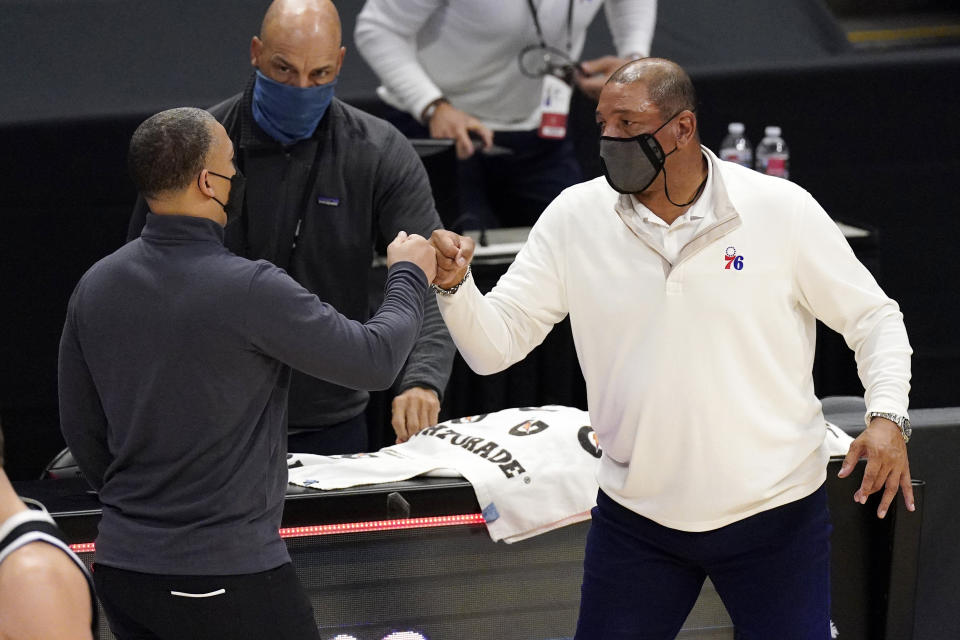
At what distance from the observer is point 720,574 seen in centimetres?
257

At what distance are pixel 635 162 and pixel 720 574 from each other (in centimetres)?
81

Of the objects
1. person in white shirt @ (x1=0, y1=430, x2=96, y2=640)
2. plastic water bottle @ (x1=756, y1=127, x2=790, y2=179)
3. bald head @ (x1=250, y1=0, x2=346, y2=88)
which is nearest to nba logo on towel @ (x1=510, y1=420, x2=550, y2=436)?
bald head @ (x1=250, y1=0, x2=346, y2=88)

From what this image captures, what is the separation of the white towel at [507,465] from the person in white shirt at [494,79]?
5.85ft

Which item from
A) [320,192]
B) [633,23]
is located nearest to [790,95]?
[633,23]

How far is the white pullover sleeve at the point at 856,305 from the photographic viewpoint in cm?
250

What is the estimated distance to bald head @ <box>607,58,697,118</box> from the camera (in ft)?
8.52

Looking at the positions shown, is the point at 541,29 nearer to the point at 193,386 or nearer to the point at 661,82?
the point at 661,82

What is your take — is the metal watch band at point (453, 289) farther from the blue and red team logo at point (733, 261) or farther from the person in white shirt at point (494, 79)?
the person in white shirt at point (494, 79)

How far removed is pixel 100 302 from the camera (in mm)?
2277

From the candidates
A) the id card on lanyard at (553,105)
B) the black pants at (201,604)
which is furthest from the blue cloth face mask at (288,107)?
the id card on lanyard at (553,105)

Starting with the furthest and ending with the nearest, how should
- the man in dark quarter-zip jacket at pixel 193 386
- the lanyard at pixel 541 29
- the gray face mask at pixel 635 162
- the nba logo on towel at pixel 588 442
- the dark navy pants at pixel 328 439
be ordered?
1. the lanyard at pixel 541 29
2. the dark navy pants at pixel 328 439
3. the nba logo on towel at pixel 588 442
4. the gray face mask at pixel 635 162
5. the man in dark quarter-zip jacket at pixel 193 386

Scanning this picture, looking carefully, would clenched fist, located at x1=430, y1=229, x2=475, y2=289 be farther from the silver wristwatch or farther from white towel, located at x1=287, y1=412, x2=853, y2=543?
the silver wristwatch

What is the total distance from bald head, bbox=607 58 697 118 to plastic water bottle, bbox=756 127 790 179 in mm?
2720

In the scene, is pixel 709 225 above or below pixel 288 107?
below
